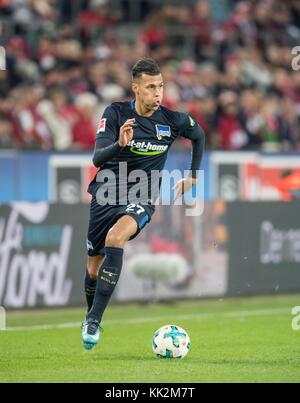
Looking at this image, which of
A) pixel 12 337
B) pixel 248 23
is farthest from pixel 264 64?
pixel 12 337

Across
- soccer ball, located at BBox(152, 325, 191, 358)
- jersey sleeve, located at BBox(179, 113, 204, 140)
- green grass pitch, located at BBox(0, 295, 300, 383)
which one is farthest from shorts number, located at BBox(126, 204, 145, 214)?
green grass pitch, located at BBox(0, 295, 300, 383)

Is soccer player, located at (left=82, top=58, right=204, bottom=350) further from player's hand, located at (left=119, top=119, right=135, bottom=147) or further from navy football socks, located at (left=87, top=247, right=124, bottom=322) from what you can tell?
player's hand, located at (left=119, top=119, right=135, bottom=147)

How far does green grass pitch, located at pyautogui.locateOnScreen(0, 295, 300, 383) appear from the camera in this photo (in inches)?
341

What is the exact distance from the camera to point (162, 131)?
10406mm

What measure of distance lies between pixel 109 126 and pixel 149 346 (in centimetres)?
240

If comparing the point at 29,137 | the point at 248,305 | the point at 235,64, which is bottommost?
the point at 248,305

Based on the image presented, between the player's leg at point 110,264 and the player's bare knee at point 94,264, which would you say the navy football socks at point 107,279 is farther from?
the player's bare knee at point 94,264

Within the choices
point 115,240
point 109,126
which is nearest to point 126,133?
point 109,126

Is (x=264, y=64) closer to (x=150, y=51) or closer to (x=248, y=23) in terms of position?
(x=248, y=23)

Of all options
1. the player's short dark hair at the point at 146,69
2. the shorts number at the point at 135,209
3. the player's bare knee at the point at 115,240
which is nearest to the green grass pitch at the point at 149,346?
the player's bare knee at the point at 115,240

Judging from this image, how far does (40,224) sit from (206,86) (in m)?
6.79

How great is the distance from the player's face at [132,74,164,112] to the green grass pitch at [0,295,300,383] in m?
2.41

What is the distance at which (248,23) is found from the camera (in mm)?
24047

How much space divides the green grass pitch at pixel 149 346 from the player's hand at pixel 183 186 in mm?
1561
